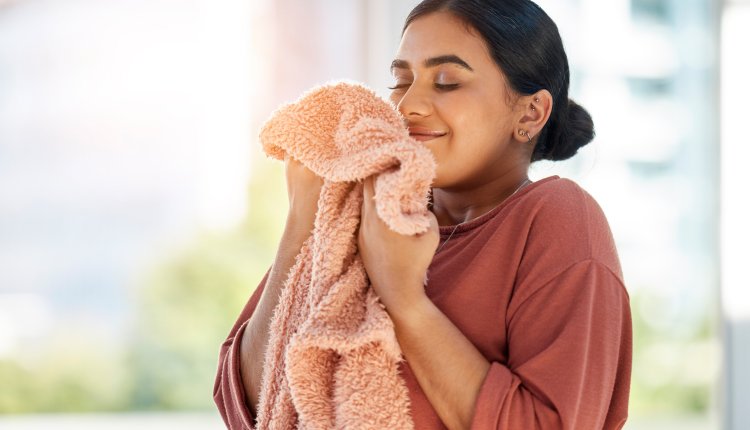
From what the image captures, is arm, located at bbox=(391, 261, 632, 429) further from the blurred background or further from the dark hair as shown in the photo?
the blurred background

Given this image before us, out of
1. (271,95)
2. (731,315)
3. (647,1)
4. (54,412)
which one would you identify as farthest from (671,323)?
(54,412)

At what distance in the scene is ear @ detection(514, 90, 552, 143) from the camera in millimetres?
1063

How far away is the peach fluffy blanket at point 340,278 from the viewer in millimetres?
796

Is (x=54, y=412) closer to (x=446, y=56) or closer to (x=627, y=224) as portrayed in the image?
(x=627, y=224)

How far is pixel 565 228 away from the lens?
870 millimetres

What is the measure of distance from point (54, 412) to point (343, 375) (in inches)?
88.3

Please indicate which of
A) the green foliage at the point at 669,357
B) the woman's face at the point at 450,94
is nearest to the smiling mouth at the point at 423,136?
the woman's face at the point at 450,94

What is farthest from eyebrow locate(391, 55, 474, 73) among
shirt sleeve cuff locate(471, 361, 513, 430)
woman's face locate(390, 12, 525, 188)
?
shirt sleeve cuff locate(471, 361, 513, 430)

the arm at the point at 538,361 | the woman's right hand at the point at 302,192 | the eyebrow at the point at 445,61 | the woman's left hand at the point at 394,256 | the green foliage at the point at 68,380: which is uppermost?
the eyebrow at the point at 445,61

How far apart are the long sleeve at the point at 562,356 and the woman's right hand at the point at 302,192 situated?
0.24 meters

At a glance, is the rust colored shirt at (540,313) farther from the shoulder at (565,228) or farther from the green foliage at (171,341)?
the green foliage at (171,341)

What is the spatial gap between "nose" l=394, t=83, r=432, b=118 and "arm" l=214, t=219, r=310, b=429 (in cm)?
19

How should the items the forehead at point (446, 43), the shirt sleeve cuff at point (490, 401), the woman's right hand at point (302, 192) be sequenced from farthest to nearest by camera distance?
the forehead at point (446, 43)
the woman's right hand at point (302, 192)
the shirt sleeve cuff at point (490, 401)

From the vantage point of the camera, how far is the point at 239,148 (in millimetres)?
2674
